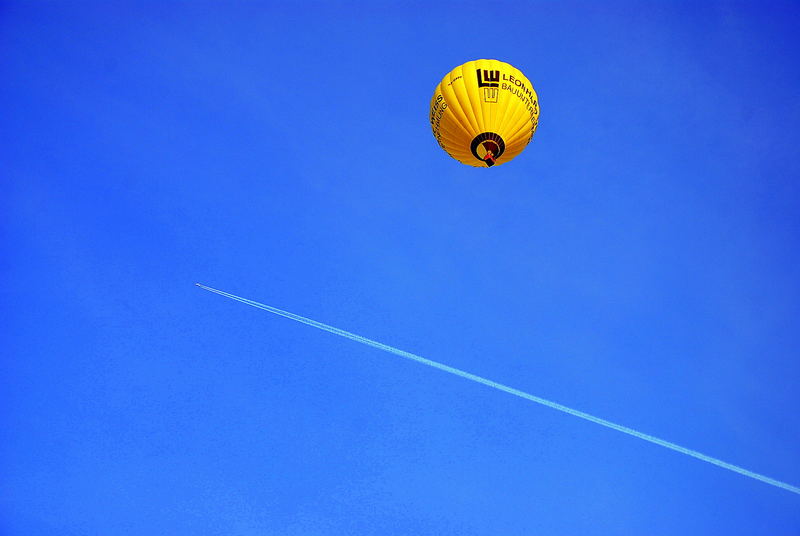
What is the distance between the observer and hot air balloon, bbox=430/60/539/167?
15.1m

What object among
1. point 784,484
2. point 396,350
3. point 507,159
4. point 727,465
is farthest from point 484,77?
point 784,484

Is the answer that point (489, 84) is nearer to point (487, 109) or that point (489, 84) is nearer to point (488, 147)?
point (487, 109)

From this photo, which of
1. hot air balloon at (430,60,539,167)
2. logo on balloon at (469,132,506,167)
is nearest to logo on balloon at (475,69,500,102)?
hot air balloon at (430,60,539,167)

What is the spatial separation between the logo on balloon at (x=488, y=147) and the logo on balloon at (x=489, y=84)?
1.00 meters

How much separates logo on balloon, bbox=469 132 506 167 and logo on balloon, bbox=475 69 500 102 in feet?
3.29

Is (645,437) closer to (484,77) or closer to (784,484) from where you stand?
(784,484)

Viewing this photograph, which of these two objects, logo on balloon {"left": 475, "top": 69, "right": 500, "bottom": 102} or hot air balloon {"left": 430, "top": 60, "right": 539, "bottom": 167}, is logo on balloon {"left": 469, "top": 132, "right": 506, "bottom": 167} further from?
logo on balloon {"left": 475, "top": 69, "right": 500, "bottom": 102}

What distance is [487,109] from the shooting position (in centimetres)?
1502

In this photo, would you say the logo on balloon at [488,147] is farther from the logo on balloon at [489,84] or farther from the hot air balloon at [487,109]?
the logo on balloon at [489,84]

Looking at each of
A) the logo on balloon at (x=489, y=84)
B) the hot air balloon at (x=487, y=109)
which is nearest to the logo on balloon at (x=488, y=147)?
the hot air balloon at (x=487, y=109)

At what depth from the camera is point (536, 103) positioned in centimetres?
1606

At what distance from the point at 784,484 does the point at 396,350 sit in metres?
15.8

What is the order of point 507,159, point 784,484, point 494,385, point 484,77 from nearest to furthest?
point 484,77
point 507,159
point 784,484
point 494,385

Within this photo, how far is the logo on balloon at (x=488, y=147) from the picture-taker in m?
15.2
